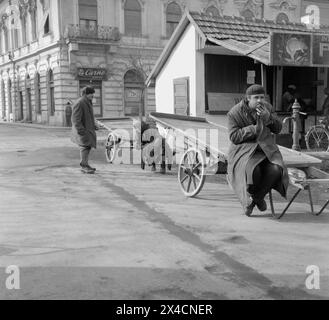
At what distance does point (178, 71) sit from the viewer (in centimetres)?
1331

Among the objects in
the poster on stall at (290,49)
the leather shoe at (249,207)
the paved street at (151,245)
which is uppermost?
the poster on stall at (290,49)

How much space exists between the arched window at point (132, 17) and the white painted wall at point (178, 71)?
19.1 meters

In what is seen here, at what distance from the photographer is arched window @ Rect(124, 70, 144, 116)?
32.8 metres

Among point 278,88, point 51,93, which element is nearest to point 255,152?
point 278,88

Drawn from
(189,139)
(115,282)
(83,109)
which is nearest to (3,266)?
(115,282)

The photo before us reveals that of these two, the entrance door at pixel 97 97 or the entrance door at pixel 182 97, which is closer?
the entrance door at pixel 182 97

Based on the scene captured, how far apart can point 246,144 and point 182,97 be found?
23.6 ft

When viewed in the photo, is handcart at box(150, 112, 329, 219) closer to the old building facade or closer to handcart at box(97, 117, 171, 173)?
handcart at box(97, 117, 171, 173)

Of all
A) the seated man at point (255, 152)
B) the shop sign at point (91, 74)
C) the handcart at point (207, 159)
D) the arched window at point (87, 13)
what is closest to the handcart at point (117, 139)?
the handcart at point (207, 159)

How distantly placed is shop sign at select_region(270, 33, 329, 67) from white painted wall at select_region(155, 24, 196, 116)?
2367mm

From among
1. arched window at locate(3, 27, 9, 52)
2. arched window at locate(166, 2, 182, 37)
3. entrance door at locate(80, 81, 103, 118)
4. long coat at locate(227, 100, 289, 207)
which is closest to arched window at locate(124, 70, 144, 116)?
entrance door at locate(80, 81, 103, 118)

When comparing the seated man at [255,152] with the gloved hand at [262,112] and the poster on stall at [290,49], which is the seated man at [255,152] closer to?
the gloved hand at [262,112]

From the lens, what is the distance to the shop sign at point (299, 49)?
10.8m

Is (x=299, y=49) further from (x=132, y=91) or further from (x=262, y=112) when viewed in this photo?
(x=132, y=91)
